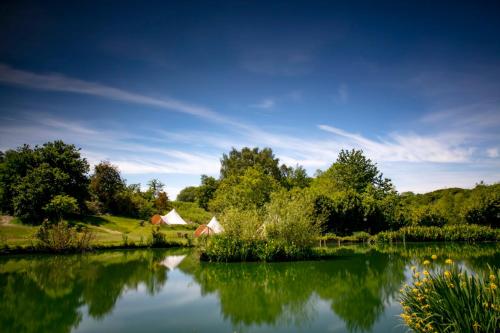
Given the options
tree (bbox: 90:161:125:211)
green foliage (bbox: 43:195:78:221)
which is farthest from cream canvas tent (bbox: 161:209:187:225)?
green foliage (bbox: 43:195:78:221)

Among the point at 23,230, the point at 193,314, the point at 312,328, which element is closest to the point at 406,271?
the point at 312,328

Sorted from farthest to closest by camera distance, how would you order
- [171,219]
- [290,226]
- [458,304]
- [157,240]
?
1. [171,219]
2. [157,240]
3. [290,226]
4. [458,304]

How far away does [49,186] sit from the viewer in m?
34.4

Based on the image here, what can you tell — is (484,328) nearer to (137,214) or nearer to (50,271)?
(50,271)

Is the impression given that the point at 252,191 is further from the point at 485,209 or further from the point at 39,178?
the point at 485,209

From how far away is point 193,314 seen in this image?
10.6 m

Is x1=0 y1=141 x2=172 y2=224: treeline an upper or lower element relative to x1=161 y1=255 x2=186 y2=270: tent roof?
upper

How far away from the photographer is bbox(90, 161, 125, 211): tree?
45.3m

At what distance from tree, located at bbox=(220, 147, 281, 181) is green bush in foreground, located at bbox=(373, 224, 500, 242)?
32.1m

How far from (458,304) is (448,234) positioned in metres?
33.1

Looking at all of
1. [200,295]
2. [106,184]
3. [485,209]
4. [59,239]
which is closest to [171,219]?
[106,184]

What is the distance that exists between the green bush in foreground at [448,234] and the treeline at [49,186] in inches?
1222

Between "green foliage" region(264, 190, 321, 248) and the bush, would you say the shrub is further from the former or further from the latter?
"green foliage" region(264, 190, 321, 248)

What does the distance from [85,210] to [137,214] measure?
Result: 8056 millimetres
